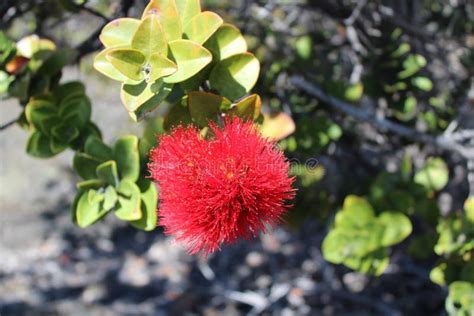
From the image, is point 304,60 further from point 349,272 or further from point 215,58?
point 349,272

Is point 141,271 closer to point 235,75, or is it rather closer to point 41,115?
point 41,115

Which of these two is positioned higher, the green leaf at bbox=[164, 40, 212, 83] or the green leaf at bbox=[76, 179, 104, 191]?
the green leaf at bbox=[164, 40, 212, 83]

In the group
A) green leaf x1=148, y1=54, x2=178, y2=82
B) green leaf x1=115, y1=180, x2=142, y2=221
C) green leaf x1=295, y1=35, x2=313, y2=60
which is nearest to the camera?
green leaf x1=148, y1=54, x2=178, y2=82

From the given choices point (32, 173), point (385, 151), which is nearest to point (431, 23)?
point (385, 151)

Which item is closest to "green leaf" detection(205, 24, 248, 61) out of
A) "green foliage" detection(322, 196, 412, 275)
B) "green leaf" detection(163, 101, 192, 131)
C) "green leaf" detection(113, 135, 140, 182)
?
"green leaf" detection(163, 101, 192, 131)

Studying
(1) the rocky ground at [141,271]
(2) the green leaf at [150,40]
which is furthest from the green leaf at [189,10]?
(1) the rocky ground at [141,271]

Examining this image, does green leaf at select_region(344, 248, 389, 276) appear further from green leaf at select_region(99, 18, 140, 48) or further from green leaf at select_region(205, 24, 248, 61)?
green leaf at select_region(99, 18, 140, 48)

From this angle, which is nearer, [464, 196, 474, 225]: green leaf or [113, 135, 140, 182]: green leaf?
[113, 135, 140, 182]: green leaf
